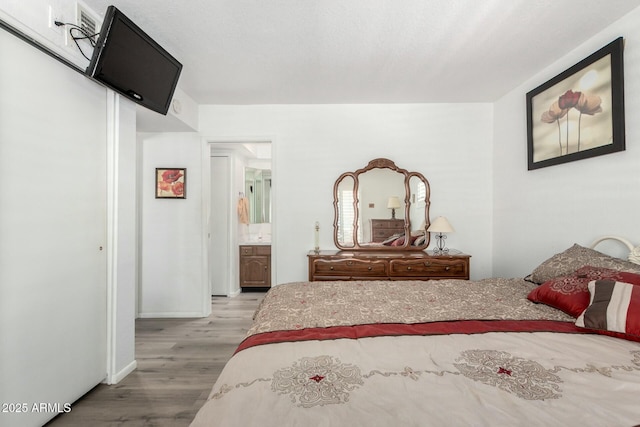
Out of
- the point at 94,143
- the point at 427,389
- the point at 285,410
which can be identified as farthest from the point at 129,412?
the point at 427,389

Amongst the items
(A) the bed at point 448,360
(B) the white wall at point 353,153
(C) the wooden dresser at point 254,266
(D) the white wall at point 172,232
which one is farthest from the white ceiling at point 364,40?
(C) the wooden dresser at point 254,266

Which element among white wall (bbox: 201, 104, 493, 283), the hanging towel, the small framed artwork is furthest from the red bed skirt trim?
the hanging towel

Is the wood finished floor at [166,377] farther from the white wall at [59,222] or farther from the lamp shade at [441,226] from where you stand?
the lamp shade at [441,226]

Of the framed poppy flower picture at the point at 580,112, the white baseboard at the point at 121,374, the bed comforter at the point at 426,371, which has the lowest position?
the white baseboard at the point at 121,374

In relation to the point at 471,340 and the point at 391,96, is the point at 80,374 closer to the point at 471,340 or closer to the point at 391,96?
the point at 471,340

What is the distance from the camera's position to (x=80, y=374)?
195 cm

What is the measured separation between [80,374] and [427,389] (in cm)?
227

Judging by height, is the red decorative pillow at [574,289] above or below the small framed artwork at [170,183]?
below

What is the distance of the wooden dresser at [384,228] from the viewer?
11.9 ft

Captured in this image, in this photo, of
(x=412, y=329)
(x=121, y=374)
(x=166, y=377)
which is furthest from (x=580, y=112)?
(x=121, y=374)

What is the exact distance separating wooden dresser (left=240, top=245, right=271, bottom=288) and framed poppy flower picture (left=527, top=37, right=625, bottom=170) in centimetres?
373

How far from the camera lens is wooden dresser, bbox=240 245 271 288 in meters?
4.71

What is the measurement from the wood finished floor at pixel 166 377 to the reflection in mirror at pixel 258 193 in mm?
2196

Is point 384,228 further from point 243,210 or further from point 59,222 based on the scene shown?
point 59,222
